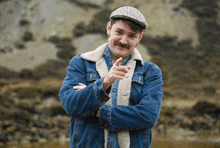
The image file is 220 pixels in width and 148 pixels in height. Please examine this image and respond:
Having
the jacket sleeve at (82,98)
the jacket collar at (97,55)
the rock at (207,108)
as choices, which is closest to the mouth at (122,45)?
the jacket collar at (97,55)

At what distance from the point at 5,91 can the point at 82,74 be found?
1361 centimetres

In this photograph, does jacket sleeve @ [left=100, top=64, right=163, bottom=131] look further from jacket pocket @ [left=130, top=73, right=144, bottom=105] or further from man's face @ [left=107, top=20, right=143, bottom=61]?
man's face @ [left=107, top=20, right=143, bottom=61]

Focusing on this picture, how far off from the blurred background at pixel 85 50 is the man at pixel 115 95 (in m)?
8.49

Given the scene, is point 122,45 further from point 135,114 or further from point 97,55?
point 135,114

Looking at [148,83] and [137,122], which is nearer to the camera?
[137,122]

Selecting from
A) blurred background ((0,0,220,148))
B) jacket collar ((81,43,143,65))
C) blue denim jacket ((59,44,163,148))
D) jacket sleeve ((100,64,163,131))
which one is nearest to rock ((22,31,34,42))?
blurred background ((0,0,220,148))

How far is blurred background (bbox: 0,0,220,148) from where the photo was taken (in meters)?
11.9

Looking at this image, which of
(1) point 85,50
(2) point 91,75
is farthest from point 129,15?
(1) point 85,50

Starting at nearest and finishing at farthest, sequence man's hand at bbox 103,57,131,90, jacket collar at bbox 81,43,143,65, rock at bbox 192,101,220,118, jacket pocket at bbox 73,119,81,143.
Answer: man's hand at bbox 103,57,131,90 < jacket pocket at bbox 73,119,81,143 < jacket collar at bbox 81,43,143,65 < rock at bbox 192,101,220,118

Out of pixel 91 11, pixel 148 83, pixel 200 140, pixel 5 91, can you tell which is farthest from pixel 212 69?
pixel 148 83

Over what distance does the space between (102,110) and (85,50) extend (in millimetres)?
17881

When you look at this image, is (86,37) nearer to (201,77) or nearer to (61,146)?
(201,77)

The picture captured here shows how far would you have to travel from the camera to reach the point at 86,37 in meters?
21.0

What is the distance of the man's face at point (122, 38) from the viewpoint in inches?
77.2
